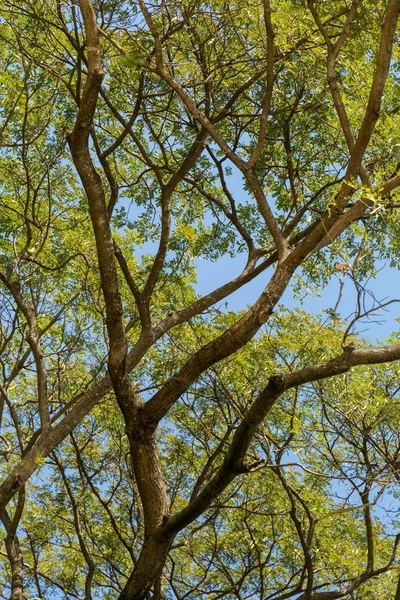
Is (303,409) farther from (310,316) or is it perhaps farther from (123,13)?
(123,13)

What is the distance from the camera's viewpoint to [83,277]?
9047 millimetres

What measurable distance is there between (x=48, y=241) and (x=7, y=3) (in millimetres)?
2776

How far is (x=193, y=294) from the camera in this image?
902 centimetres

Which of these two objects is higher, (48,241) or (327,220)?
(48,241)

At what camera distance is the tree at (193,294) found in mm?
5438

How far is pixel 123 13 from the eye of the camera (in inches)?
260

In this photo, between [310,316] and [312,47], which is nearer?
[312,47]

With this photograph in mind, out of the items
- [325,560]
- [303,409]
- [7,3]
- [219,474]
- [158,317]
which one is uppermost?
[7,3]

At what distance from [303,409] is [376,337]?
4.27ft

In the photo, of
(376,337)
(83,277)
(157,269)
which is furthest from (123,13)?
(376,337)

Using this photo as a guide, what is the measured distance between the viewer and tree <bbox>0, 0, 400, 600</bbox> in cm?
544

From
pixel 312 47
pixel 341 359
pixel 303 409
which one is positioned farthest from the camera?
pixel 303 409

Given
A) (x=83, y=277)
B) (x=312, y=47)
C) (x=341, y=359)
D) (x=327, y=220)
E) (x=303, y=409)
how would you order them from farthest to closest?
(x=83, y=277) → (x=303, y=409) → (x=312, y=47) → (x=327, y=220) → (x=341, y=359)

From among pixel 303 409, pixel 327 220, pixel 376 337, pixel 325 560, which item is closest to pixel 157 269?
pixel 327 220
